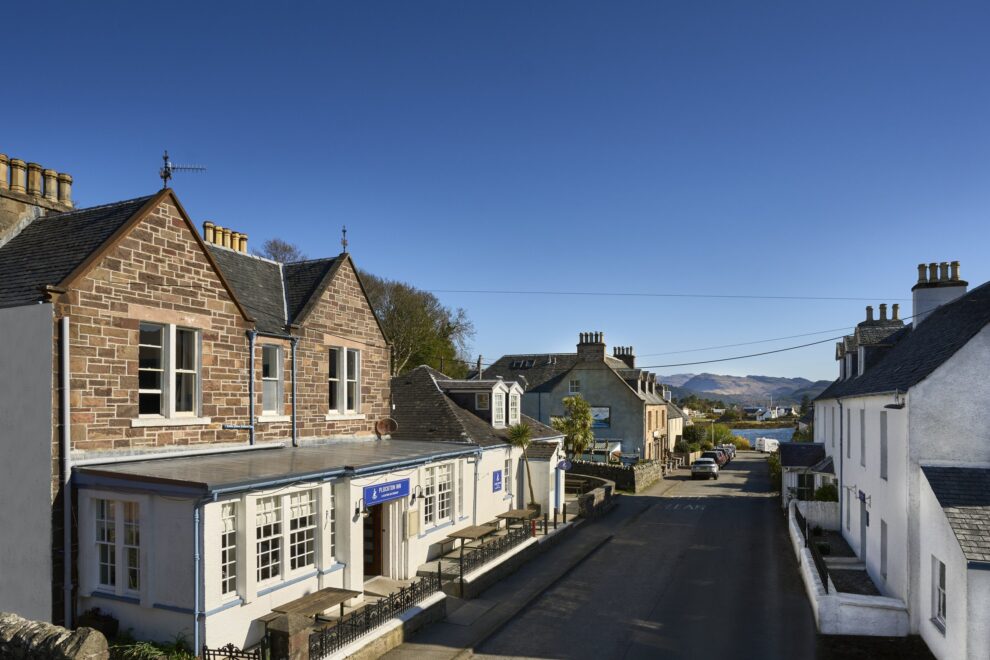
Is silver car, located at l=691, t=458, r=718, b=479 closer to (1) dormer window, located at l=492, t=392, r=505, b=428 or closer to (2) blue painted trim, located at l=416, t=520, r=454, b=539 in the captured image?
(1) dormer window, located at l=492, t=392, r=505, b=428

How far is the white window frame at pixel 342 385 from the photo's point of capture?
20.9 meters

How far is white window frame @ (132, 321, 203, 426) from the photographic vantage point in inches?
584

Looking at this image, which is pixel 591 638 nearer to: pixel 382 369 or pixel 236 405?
pixel 236 405

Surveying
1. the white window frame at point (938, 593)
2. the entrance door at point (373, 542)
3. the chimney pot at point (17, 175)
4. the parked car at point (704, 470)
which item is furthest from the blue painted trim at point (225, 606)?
the parked car at point (704, 470)

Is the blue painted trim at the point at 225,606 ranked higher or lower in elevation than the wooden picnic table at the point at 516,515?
higher

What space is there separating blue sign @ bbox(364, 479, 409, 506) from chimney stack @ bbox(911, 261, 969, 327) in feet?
66.5

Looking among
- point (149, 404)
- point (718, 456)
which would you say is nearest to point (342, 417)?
point (149, 404)

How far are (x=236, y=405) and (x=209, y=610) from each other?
6140 mm

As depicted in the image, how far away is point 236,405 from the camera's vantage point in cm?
1689

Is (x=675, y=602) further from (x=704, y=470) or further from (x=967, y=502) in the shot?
(x=704, y=470)

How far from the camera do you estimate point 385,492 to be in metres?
16.8

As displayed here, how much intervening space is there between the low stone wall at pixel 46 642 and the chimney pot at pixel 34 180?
35.0 ft

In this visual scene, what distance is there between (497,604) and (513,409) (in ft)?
43.1

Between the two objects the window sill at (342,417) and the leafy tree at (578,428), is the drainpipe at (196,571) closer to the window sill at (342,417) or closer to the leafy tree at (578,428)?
the window sill at (342,417)
